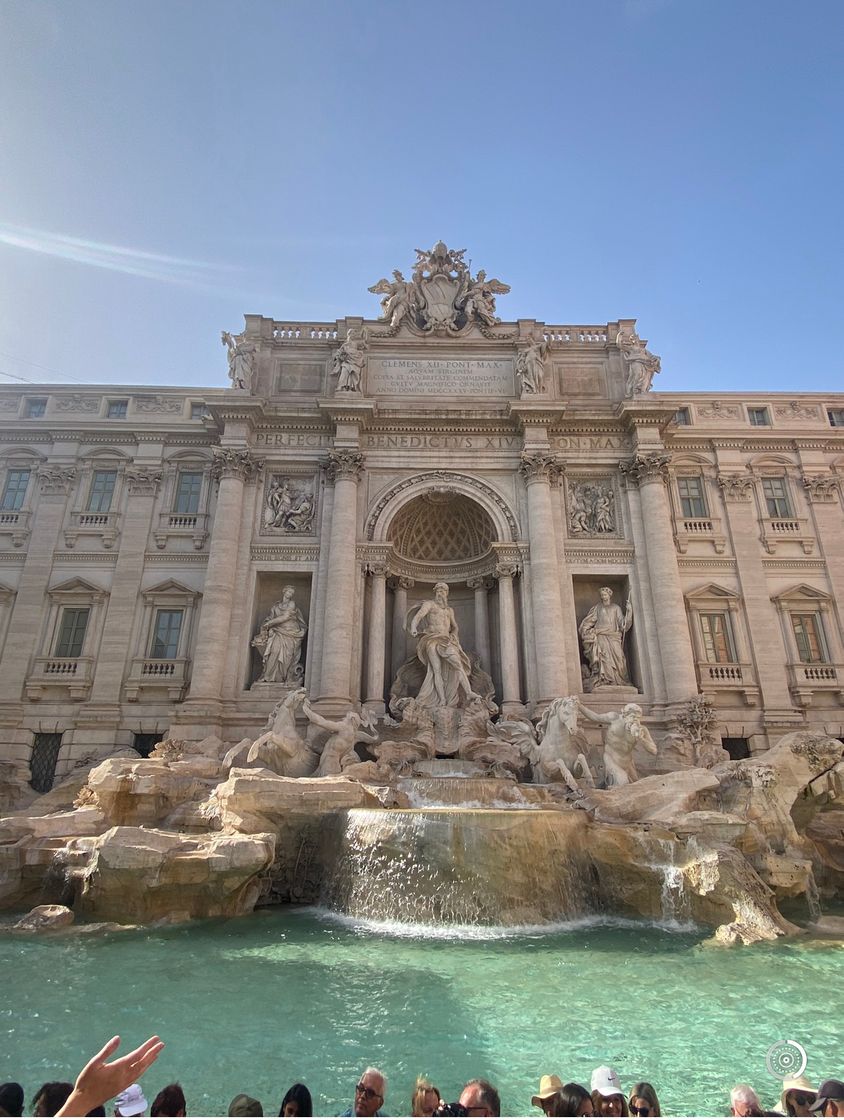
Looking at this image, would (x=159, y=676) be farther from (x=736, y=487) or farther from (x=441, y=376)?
(x=736, y=487)

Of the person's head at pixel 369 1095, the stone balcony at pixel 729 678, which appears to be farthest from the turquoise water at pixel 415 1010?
the stone balcony at pixel 729 678

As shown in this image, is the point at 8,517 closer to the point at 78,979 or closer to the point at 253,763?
the point at 253,763

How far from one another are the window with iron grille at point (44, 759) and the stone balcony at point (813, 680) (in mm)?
22164

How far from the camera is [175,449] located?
22.4m

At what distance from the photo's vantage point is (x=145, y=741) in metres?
19.0

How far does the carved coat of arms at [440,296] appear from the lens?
2305 cm

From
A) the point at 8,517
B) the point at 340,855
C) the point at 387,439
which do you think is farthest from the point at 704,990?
the point at 8,517

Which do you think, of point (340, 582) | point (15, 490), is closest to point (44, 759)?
point (15, 490)

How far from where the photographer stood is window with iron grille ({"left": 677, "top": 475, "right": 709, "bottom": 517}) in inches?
861

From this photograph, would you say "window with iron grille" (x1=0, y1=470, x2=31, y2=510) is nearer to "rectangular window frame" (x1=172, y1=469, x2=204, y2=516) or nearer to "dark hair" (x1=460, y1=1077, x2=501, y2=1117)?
"rectangular window frame" (x1=172, y1=469, x2=204, y2=516)

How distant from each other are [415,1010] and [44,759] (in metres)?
17.2

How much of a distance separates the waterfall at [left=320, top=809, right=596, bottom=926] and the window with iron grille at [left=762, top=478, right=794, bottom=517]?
16.4 m

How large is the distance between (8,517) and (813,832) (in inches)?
990

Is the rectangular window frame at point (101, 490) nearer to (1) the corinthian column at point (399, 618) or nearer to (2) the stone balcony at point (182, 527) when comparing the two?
(2) the stone balcony at point (182, 527)
